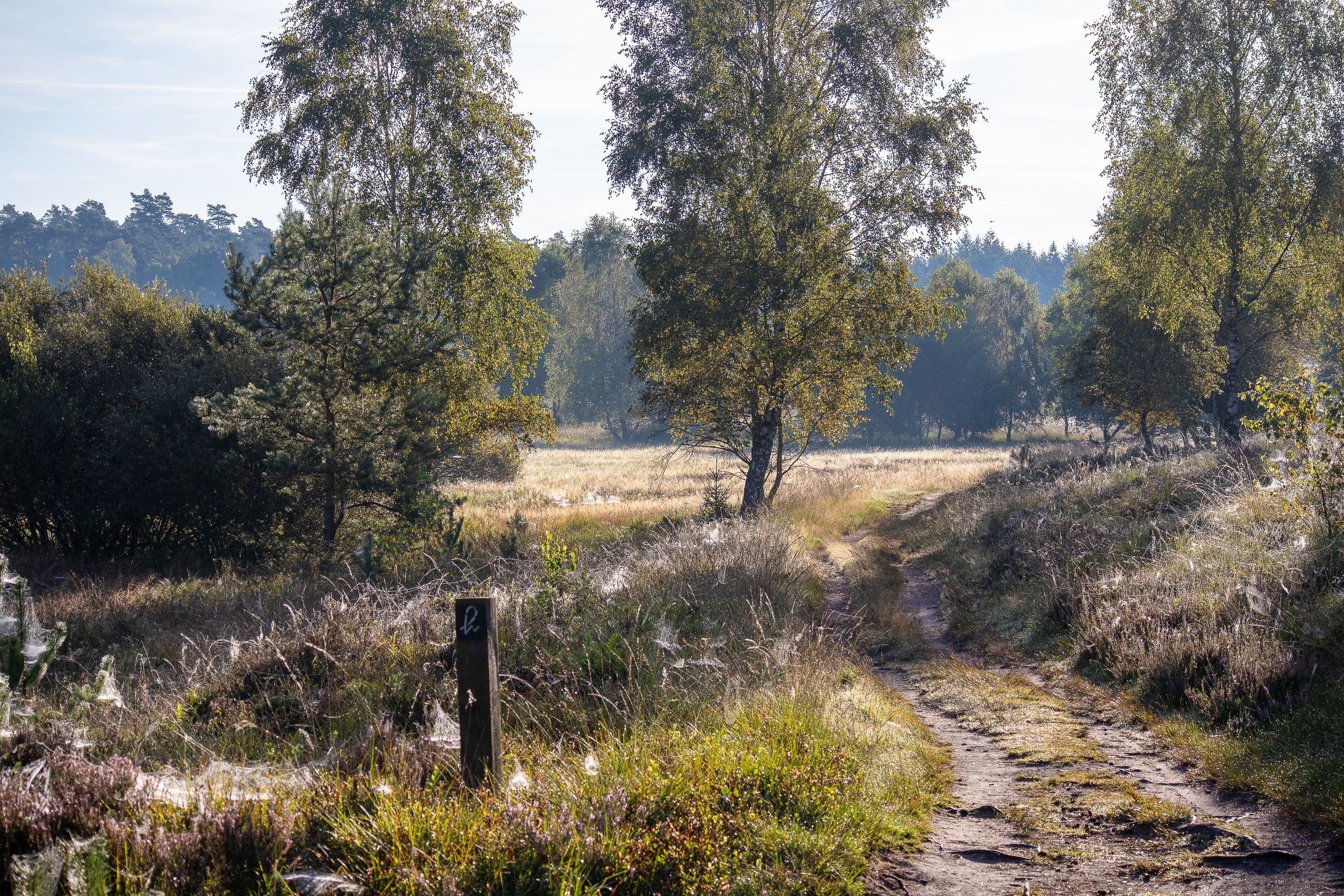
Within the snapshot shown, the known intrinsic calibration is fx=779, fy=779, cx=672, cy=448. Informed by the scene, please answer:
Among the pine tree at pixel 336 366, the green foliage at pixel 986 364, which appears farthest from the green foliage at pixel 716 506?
the green foliage at pixel 986 364

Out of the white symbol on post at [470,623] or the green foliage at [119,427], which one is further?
the green foliage at [119,427]

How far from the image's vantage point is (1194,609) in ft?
24.4

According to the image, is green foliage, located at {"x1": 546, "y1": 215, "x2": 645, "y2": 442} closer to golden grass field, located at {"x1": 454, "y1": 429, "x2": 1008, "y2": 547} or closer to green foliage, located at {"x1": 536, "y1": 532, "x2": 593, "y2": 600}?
golden grass field, located at {"x1": 454, "y1": 429, "x2": 1008, "y2": 547}

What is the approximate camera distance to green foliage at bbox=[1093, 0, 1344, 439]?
1877cm

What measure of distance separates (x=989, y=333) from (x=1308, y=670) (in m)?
73.3

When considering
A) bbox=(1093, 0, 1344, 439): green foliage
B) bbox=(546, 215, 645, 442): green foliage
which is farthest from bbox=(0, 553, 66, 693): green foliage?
bbox=(546, 215, 645, 442): green foliage

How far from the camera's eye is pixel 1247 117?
63.6 ft

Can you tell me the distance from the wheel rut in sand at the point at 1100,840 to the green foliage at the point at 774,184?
11.9 m

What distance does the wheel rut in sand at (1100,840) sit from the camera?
13.0 feet

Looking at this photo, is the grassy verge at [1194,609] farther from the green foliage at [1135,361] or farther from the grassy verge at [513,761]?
the green foliage at [1135,361]

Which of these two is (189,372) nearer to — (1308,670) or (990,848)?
(990,848)

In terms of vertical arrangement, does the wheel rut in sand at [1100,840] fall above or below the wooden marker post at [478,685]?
below

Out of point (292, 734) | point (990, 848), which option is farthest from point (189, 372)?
point (990, 848)

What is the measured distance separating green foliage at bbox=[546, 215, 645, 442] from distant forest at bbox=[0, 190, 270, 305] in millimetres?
64428
